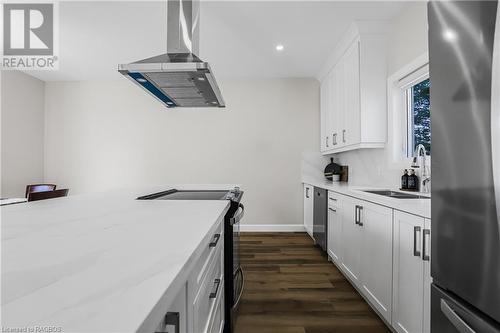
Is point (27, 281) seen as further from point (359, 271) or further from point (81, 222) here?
point (359, 271)

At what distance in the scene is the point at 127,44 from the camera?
3375 mm

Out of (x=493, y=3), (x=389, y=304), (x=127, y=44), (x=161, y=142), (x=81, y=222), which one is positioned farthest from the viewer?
(x=161, y=142)

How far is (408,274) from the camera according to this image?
151cm

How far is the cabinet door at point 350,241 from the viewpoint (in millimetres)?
2231

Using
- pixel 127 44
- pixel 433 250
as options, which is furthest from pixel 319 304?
pixel 127 44

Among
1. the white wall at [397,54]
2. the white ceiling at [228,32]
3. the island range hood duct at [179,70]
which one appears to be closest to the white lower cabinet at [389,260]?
the white wall at [397,54]

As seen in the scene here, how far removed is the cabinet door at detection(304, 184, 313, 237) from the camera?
3951 millimetres

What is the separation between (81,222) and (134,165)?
13.4 feet

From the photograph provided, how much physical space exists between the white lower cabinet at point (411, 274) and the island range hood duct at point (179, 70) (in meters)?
1.60

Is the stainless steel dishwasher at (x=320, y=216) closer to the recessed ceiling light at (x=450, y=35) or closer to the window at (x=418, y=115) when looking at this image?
the window at (x=418, y=115)

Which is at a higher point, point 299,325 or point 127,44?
point 127,44

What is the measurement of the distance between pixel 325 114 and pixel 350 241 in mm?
2354

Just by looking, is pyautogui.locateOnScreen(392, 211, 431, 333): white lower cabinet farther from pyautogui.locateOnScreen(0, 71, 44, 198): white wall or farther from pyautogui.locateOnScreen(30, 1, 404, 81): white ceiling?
pyautogui.locateOnScreen(0, 71, 44, 198): white wall

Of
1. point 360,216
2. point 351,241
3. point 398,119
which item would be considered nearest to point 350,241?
point 351,241
